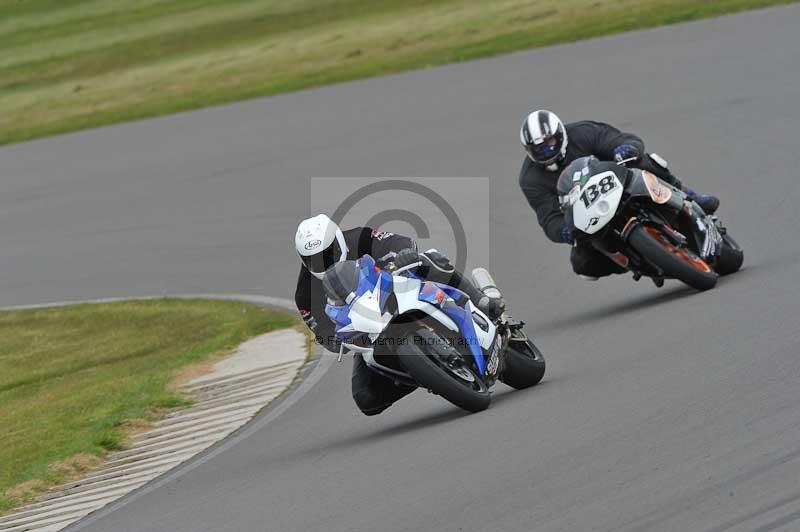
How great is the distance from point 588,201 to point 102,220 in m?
11.1

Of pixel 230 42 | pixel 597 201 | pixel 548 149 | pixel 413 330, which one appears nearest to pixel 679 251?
pixel 597 201

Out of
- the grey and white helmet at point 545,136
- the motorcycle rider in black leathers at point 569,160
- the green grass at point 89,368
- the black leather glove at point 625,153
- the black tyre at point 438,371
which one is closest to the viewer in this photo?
the black tyre at point 438,371

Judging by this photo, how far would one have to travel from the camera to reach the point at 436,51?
28.9 m

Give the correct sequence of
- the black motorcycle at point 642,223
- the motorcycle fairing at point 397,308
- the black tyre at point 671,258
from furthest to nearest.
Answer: the black motorcycle at point 642,223
the black tyre at point 671,258
the motorcycle fairing at point 397,308

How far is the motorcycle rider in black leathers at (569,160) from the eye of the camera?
11.2m

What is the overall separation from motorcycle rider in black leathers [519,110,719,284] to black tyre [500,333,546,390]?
2.02 m

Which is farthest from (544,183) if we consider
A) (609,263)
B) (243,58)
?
(243,58)

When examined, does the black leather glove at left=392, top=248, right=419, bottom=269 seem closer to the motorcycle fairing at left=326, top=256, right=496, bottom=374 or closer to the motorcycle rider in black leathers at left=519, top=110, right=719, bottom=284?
the motorcycle fairing at left=326, top=256, right=496, bottom=374

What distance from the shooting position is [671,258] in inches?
405

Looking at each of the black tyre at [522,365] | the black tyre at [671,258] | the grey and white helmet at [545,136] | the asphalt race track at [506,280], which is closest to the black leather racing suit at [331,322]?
the asphalt race track at [506,280]

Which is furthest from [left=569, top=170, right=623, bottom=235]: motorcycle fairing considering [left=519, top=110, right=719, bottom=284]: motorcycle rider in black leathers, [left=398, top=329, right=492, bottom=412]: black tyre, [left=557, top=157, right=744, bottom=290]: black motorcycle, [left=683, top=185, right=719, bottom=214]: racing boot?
[left=398, top=329, right=492, bottom=412]: black tyre

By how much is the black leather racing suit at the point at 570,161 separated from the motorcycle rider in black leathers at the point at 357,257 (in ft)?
7.92

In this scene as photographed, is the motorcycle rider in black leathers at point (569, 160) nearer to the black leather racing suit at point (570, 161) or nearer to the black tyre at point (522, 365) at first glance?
the black leather racing suit at point (570, 161)

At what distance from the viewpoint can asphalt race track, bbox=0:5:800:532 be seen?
648 cm
